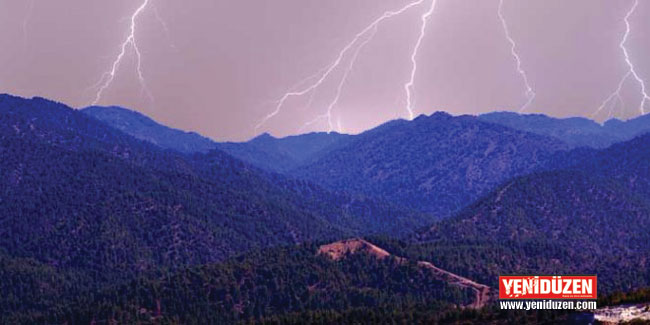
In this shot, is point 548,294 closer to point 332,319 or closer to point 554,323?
point 554,323

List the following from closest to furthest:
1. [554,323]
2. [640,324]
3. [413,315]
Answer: [640,324], [554,323], [413,315]

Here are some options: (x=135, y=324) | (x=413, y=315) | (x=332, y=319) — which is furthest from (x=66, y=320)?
(x=413, y=315)

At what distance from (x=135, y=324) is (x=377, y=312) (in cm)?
5006

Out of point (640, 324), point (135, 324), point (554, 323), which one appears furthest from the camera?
point (135, 324)

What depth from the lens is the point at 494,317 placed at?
483 ft

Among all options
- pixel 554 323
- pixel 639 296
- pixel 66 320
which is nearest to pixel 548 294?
pixel 554 323

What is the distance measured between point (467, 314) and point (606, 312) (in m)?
31.4

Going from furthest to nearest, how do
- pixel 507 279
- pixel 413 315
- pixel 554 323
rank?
pixel 413 315 → pixel 507 279 → pixel 554 323

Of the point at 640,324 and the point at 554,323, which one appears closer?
the point at 640,324

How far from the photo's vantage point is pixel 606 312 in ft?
412

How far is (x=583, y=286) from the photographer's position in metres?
132

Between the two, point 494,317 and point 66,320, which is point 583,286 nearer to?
point 494,317

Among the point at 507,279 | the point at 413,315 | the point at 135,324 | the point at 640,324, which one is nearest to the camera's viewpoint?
the point at 640,324

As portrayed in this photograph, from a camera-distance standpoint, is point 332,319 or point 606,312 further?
point 332,319
